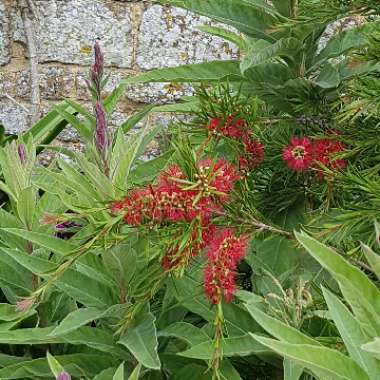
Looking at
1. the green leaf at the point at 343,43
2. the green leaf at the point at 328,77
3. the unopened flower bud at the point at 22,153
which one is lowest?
the unopened flower bud at the point at 22,153

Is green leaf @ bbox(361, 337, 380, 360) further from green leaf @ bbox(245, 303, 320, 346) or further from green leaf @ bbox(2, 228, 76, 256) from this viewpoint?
green leaf @ bbox(2, 228, 76, 256)

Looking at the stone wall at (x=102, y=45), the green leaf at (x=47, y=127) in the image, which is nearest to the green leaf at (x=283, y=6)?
the green leaf at (x=47, y=127)

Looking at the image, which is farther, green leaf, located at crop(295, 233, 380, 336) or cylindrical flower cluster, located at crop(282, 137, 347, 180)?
cylindrical flower cluster, located at crop(282, 137, 347, 180)

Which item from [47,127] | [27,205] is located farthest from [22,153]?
[47,127]

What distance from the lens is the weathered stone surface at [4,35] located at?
3227 millimetres

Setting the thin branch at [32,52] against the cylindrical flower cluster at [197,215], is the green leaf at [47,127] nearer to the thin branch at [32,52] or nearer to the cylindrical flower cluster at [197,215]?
the thin branch at [32,52]

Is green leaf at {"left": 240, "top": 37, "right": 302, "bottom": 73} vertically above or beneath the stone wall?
above

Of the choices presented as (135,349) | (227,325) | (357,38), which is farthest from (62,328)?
(357,38)

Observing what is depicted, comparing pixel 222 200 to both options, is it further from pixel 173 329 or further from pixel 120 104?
pixel 120 104

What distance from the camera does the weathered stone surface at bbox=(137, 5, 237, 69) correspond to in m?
3.21

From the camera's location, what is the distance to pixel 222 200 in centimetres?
84

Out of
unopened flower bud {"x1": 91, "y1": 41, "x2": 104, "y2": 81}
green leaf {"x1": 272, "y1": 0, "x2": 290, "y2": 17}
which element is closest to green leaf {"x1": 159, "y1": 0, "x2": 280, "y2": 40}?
green leaf {"x1": 272, "y1": 0, "x2": 290, "y2": 17}

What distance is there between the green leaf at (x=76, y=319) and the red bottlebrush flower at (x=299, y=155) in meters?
0.30

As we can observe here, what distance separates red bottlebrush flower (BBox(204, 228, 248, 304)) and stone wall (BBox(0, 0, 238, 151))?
2424 millimetres
